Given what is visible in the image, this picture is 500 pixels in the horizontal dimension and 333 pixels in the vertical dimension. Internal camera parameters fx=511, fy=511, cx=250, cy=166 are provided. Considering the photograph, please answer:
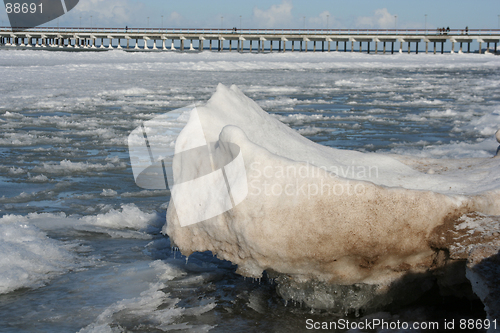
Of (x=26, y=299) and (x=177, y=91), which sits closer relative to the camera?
(x=26, y=299)

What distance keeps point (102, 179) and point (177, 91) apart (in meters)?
10.5

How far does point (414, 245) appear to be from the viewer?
114 inches

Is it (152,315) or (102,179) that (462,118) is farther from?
(152,315)

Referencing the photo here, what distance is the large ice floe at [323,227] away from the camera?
9.18ft

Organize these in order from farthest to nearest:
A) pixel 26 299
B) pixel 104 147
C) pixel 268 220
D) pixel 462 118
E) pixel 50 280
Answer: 1. pixel 462 118
2. pixel 104 147
3. pixel 50 280
4. pixel 26 299
5. pixel 268 220

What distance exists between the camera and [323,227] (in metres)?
2.80

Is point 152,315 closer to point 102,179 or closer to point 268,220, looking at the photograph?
point 268,220

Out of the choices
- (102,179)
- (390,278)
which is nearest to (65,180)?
(102,179)

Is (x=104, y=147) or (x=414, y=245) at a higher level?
(x=414, y=245)

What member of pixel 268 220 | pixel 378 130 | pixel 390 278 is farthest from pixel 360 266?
pixel 378 130

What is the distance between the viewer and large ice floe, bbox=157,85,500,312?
2799 millimetres

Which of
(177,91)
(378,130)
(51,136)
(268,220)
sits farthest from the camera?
(177,91)

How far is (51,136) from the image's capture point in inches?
331

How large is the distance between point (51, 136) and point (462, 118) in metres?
8.06
